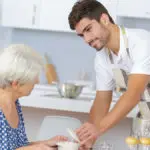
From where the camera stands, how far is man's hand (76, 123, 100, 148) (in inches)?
73.8

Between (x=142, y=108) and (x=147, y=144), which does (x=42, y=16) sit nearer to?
(x=142, y=108)

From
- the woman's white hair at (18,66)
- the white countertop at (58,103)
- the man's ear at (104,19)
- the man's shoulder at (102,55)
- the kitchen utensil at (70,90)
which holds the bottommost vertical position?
the white countertop at (58,103)

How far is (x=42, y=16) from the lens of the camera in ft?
14.8

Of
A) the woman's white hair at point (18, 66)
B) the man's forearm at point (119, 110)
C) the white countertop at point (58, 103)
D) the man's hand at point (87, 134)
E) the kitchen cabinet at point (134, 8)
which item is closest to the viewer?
the woman's white hair at point (18, 66)

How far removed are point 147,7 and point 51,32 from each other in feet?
3.59

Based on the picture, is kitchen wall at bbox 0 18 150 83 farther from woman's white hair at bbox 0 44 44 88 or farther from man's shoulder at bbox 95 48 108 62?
woman's white hair at bbox 0 44 44 88

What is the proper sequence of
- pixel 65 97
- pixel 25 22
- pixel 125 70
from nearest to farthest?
pixel 125 70
pixel 65 97
pixel 25 22

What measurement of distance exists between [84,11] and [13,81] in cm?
53

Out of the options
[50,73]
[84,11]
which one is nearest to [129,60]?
[84,11]

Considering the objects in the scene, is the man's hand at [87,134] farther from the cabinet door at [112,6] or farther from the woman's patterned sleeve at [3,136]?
the cabinet door at [112,6]

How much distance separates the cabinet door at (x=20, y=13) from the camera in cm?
454

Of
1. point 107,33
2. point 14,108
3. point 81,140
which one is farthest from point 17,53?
point 107,33

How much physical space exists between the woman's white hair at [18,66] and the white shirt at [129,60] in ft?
1.82

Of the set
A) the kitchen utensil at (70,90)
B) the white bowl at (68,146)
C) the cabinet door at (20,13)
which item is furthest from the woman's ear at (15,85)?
the cabinet door at (20,13)
